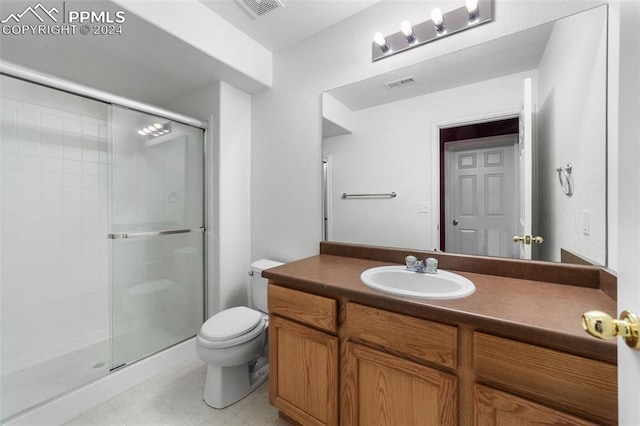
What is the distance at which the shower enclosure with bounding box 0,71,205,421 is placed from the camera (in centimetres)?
178

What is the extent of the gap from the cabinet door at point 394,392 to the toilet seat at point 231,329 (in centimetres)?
70

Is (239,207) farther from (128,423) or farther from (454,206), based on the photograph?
(454,206)

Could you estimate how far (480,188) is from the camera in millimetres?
1303

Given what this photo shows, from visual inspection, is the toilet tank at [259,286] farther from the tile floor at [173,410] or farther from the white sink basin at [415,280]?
the white sink basin at [415,280]

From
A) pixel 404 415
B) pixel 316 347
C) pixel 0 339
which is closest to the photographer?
pixel 404 415

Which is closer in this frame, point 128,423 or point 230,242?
point 128,423

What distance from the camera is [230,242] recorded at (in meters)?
2.10

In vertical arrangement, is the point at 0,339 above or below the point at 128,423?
above

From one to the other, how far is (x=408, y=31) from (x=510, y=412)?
5.68 feet

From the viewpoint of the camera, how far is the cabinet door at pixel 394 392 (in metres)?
0.86

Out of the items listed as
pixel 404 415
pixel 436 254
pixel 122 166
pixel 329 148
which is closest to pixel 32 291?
pixel 122 166

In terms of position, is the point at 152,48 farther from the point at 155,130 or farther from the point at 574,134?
the point at 574,134

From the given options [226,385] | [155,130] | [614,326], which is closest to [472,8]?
[614,326]

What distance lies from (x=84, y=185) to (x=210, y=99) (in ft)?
4.25
